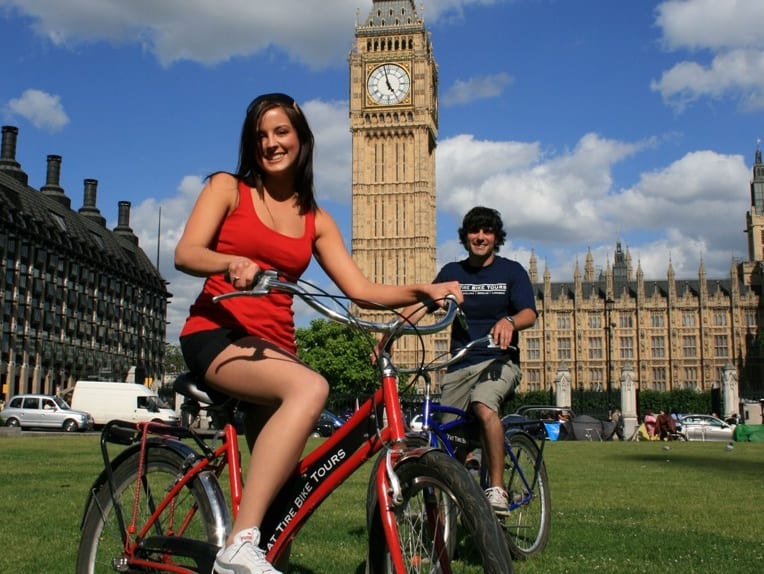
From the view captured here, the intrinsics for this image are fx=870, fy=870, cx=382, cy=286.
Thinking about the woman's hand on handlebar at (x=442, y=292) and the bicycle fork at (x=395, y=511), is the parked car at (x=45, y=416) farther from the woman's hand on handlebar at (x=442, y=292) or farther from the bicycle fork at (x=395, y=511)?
the bicycle fork at (x=395, y=511)

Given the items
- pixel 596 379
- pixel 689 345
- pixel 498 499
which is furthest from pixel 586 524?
pixel 689 345

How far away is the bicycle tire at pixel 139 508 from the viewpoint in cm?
321

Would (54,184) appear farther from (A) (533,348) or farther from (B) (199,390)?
(B) (199,390)

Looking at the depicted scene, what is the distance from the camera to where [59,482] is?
9.13 m

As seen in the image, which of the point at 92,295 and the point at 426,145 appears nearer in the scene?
the point at 92,295

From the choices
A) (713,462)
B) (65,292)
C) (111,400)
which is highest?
(65,292)

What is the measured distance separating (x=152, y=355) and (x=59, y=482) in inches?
2769

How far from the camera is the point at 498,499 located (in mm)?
4582

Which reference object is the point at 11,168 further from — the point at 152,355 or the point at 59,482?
the point at 59,482

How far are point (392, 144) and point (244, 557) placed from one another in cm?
7453

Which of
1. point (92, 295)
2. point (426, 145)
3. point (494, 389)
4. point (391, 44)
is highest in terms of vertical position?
point (391, 44)

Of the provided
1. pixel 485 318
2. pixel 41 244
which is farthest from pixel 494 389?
pixel 41 244

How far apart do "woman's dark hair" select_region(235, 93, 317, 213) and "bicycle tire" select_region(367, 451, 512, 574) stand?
45.2 inches

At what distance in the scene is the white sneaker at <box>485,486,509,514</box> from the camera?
4543 mm
